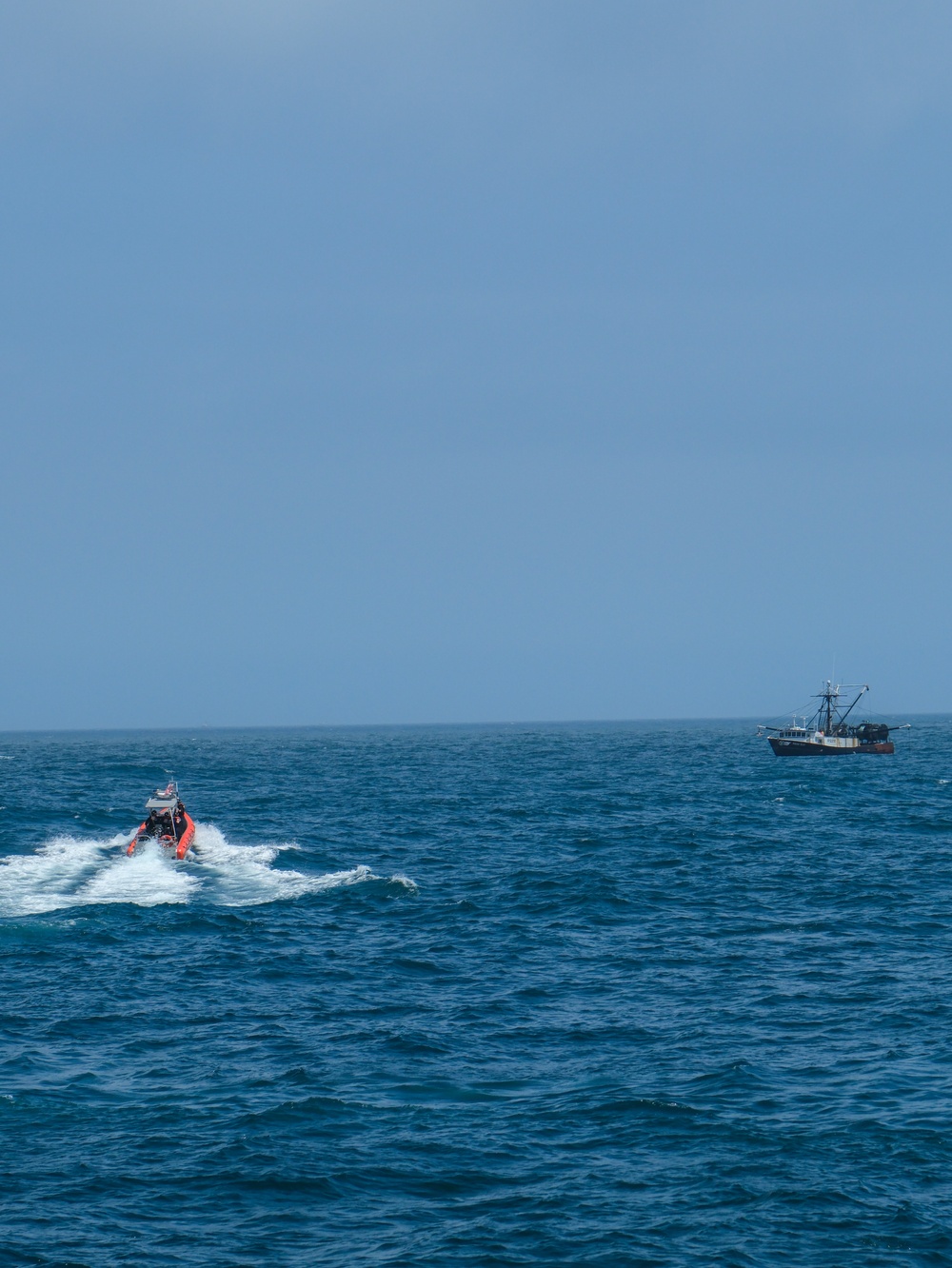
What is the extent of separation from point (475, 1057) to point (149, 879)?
1192 inches

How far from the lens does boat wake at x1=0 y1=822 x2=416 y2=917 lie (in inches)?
2019

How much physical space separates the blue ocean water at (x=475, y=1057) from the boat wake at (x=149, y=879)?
0.31m

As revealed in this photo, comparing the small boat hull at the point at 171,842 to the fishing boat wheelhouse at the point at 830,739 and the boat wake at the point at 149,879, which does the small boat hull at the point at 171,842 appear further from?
the fishing boat wheelhouse at the point at 830,739

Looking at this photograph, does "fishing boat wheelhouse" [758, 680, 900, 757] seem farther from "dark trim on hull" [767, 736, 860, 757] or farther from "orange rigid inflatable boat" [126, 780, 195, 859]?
"orange rigid inflatable boat" [126, 780, 195, 859]

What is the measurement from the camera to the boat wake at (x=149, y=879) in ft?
168

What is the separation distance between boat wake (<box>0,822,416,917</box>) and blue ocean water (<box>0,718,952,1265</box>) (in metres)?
0.31

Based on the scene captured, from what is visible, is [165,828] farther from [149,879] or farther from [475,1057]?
[475,1057]

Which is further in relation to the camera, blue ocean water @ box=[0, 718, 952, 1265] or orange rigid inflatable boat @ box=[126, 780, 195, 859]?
orange rigid inflatable boat @ box=[126, 780, 195, 859]

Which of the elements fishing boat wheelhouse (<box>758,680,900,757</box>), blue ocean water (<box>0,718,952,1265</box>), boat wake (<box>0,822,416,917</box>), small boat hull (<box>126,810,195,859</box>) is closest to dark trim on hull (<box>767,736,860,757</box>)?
fishing boat wheelhouse (<box>758,680,900,757</box>)

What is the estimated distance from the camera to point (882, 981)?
3788 cm

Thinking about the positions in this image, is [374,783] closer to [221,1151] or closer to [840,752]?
[840,752]

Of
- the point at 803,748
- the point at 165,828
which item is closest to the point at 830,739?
the point at 803,748

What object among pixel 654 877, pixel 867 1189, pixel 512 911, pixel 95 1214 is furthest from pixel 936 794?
pixel 95 1214

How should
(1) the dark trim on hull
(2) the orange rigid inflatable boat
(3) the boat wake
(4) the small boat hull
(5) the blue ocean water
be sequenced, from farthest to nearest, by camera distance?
(1) the dark trim on hull
(2) the orange rigid inflatable boat
(4) the small boat hull
(3) the boat wake
(5) the blue ocean water
